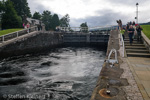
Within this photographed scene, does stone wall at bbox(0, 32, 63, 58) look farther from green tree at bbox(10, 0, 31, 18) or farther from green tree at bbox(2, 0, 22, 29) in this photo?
green tree at bbox(10, 0, 31, 18)

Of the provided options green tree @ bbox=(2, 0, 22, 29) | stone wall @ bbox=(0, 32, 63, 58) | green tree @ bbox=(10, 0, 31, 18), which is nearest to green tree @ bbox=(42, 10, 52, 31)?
green tree @ bbox=(10, 0, 31, 18)

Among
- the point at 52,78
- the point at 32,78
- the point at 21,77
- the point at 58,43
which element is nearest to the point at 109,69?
the point at 52,78

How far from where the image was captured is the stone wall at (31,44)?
1415cm

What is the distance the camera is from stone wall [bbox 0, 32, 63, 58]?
1415 cm

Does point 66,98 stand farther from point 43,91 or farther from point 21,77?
point 21,77

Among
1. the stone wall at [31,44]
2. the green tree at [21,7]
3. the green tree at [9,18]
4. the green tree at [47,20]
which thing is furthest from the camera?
the green tree at [47,20]

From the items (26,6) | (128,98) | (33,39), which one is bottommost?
(128,98)

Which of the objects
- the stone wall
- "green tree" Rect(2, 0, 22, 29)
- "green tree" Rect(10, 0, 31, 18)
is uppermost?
"green tree" Rect(10, 0, 31, 18)

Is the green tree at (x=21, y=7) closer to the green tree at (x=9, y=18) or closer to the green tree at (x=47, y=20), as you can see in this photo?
the green tree at (x=47, y=20)

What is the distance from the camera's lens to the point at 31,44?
18.8 meters

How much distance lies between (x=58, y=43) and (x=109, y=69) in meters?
21.9

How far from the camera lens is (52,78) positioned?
776cm

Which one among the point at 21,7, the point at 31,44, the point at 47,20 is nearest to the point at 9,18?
the point at 21,7

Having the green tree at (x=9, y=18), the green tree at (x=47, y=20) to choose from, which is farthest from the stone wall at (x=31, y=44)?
the green tree at (x=47, y=20)
